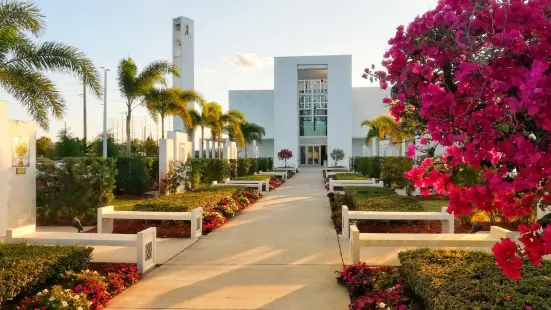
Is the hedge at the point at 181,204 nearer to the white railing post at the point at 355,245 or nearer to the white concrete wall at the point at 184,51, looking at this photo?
the white railing post at the point at 355,245

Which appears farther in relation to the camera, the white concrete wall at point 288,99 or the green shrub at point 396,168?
the white concrete wall at point 288,99

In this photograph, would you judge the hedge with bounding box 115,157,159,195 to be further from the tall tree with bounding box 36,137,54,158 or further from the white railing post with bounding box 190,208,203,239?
the tall tree with bounding box 36,137,54,158

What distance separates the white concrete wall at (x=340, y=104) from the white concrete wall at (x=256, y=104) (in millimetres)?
8039

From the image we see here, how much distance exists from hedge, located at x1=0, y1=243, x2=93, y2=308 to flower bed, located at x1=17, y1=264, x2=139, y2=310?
10 cm

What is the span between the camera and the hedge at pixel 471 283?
12.8 ft

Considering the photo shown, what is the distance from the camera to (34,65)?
11180mm

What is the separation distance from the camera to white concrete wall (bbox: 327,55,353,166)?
5106 centimetres

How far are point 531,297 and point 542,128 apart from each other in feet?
7.97

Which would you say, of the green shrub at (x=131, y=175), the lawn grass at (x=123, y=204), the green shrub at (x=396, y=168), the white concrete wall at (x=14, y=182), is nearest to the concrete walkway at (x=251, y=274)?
the lawn grass at (x=123, y=204)

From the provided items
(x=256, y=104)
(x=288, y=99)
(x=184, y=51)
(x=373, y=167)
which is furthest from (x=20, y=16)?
(x=256, y=104)

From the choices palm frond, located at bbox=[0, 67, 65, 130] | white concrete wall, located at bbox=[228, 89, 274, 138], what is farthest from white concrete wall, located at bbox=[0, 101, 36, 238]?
white concrete wall, located at bbox=[228, 89, 274, 138]

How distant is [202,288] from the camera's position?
5457 millimetres

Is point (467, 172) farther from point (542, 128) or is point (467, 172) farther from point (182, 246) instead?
point (542, 128)

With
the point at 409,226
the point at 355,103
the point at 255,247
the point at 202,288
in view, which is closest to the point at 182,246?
the point at 255,247
